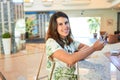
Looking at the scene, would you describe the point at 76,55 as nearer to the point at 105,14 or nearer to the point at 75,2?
the point at 75,2

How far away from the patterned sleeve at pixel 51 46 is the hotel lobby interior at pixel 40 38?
14.4 inches

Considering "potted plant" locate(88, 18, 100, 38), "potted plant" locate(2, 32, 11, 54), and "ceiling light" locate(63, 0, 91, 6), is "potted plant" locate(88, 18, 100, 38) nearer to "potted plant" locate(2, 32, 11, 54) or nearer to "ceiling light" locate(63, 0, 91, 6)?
"ceiling light" locate(63, 0, 91, 6)

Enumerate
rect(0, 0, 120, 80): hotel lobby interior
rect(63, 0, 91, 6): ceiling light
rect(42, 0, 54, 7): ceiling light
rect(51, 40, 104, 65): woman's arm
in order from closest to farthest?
rect(51, 40, 104, 65): woman's arm < rect(0, 0, 120, 80): hotel lobby interior < rect(63, 0, 91, 6): ceiling light < rect(42, 0, 54, 7): ceiling light

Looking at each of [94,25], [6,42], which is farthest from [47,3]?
[6,42]

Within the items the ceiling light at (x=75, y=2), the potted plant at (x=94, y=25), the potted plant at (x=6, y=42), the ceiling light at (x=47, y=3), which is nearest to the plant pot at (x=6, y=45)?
the potted plant at (x=6, y=42)

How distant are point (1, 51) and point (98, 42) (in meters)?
7.37

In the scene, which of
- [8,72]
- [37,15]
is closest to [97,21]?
[37,15]

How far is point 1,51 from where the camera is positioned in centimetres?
824

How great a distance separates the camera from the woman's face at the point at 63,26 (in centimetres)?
146

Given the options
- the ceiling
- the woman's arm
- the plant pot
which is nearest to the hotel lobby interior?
the ceiling

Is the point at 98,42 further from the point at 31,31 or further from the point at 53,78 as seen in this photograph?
the point at 31,31

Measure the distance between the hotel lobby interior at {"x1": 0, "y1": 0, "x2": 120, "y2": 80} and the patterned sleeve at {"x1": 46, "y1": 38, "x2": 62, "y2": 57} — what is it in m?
0.37

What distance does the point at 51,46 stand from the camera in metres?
1.46

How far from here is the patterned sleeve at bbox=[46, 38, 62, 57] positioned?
4.71ft
